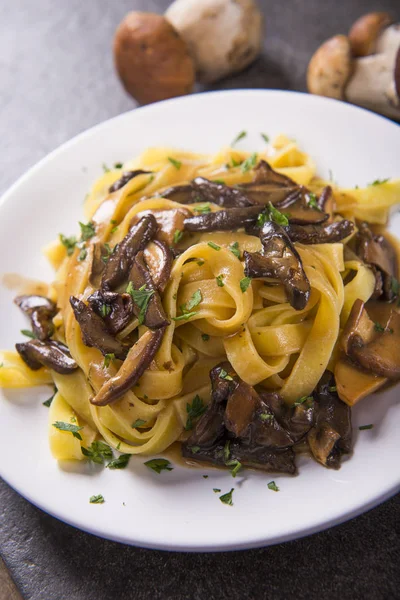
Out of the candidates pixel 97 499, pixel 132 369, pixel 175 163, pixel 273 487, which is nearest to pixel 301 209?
pixel 175 163

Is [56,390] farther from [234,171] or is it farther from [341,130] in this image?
[341,130]

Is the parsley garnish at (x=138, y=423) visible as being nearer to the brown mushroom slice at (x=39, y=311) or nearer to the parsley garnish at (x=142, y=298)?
the parsley garnish at (x=142, y=298)

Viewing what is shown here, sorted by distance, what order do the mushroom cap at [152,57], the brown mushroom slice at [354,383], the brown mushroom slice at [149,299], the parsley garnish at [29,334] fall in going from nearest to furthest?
the brown mushroom slice at [354,383]
the brown mushroom slice at [149,299]
the parsley garnish at [29,334]
the mushroom cap at [152,57]

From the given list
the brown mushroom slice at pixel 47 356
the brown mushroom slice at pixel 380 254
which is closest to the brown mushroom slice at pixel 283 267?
the brown mushroom slice at pixel 380 254

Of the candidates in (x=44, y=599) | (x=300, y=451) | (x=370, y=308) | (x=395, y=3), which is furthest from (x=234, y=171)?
(x=395, y=3)

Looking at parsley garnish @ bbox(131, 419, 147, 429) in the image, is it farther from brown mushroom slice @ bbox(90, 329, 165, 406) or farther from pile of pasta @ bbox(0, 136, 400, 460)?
brown mushroom slice @ bbox(90, 329, 165, 406)

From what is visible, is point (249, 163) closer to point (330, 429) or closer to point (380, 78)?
point (380, 78)
